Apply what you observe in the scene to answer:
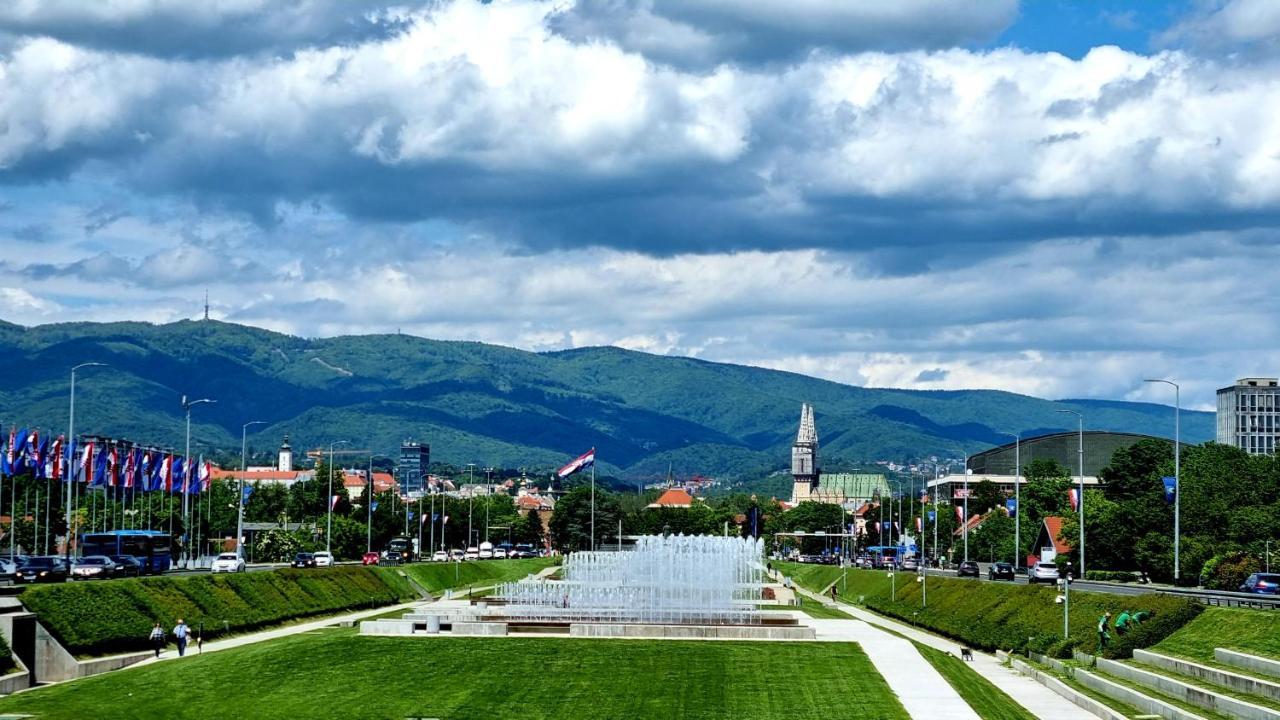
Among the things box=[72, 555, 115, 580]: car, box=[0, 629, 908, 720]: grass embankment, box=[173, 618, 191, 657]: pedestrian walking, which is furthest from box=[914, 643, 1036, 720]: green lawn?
box=[72, 555, 115, 580]: car

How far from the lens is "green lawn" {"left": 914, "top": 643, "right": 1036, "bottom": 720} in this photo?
5241 cm

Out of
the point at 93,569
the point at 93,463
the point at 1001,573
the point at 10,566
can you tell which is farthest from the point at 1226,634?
the point at 93,463

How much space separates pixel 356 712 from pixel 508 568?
386 feet

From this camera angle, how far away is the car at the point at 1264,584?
8050 centimetres

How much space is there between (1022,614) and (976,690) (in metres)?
25.5

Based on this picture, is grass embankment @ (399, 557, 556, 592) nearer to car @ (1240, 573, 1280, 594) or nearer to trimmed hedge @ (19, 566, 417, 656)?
trimmed hedge @ (19, 566, 417, 656)

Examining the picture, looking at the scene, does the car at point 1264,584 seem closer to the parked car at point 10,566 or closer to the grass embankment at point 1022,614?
the grass embankment at point 1022,614

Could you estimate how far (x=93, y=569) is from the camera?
87.6 metres

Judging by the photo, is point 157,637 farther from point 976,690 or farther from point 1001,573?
point 1001,573

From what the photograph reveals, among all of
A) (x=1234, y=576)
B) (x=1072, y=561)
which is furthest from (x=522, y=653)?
(x=1072, y=561)

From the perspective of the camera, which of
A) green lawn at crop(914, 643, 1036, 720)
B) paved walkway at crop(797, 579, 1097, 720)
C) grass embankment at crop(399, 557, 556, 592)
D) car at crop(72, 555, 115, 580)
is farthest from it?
grass embankment at crop(399, 557, 556, 592)

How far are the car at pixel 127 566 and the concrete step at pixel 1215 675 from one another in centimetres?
5428

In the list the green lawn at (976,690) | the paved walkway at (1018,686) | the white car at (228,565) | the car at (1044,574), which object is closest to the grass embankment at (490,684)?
the green lawn at (976,690)

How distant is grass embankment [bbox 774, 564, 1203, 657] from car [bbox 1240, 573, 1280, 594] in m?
9.05
